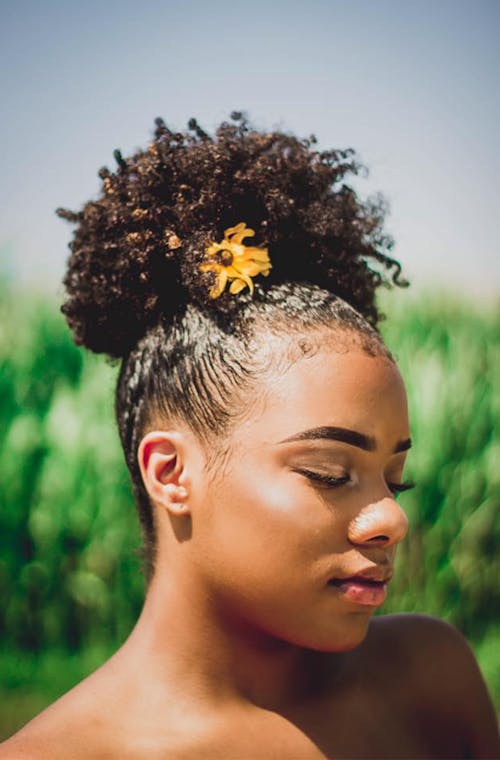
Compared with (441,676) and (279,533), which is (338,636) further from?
(441,676)

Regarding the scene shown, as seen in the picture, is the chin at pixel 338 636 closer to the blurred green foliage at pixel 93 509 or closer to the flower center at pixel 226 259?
the flower center at pixel 226 259

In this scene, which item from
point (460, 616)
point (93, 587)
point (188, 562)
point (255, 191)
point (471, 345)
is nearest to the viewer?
point (188, 562)

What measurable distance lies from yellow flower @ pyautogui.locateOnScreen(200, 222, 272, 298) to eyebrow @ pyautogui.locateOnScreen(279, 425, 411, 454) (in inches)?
14.9

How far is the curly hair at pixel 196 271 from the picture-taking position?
78.2 inches

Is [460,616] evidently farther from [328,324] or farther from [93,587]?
[328,324]

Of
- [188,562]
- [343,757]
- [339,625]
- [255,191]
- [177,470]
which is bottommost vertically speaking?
[343,757]

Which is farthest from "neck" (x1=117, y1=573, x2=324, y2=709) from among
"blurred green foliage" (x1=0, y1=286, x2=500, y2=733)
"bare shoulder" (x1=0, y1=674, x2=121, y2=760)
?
"blurred green foliage" (x1=0, y1=286, x2=500, y2=733)

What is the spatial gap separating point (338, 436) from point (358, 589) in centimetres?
32

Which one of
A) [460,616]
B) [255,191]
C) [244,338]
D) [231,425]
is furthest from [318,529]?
[460,616]

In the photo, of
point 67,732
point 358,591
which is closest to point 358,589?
point 358,591

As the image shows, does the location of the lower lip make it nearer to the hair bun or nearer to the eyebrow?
the eyebrow

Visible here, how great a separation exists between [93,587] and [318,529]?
2739 millimetres

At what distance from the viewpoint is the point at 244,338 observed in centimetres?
196

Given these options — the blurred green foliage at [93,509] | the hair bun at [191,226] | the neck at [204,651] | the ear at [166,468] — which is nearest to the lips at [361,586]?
the neck at [204,651]
